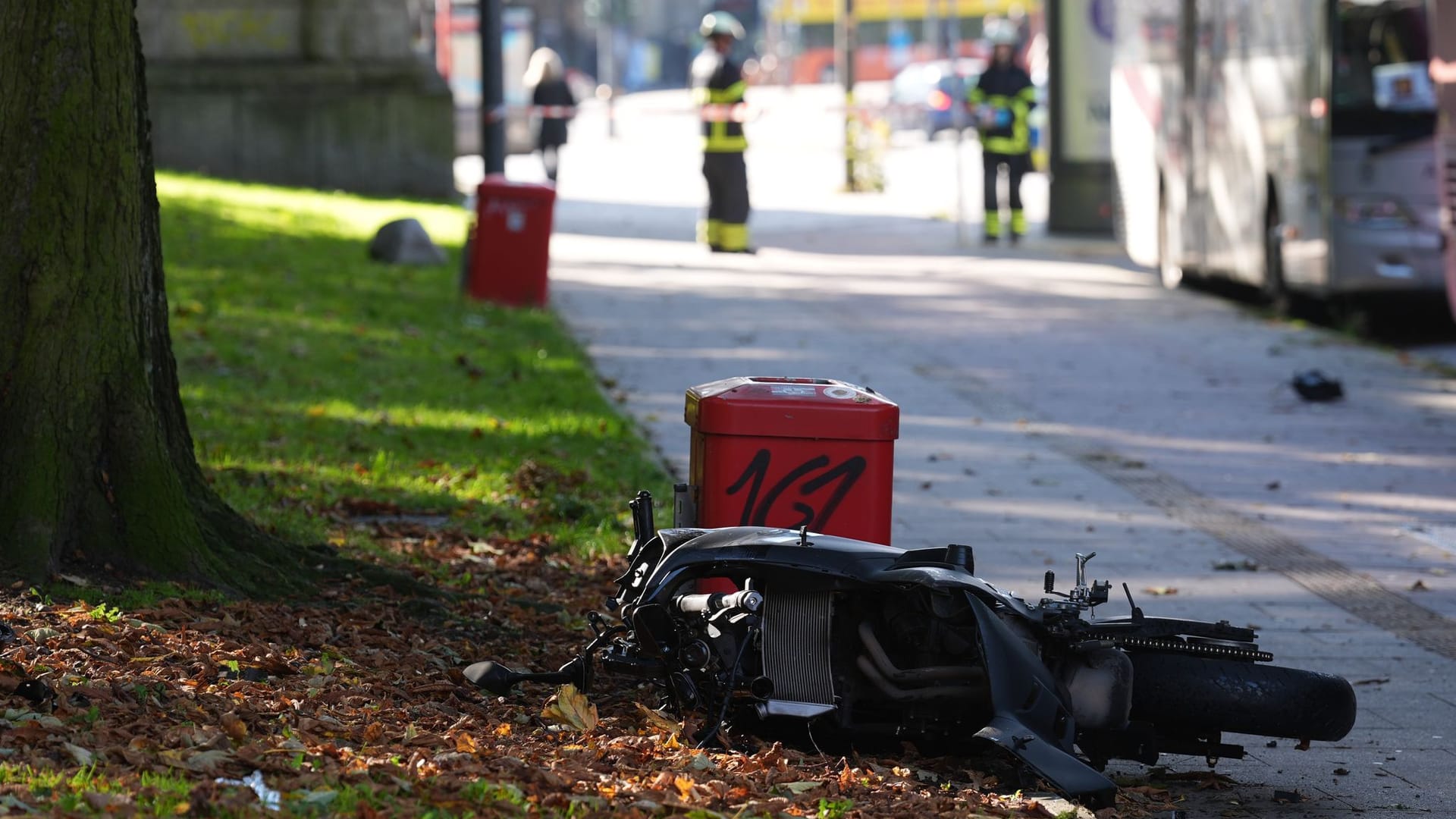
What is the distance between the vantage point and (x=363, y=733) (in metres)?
4.68

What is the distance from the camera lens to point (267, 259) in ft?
53.5

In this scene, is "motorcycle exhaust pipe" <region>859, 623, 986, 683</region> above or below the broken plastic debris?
above

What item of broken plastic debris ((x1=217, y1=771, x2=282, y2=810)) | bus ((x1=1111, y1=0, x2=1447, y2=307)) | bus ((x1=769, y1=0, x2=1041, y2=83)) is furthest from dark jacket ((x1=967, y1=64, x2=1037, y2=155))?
bus ((x1=769, y1=0, x2=1041, y2=83))

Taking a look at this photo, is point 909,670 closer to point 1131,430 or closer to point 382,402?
point 382,402

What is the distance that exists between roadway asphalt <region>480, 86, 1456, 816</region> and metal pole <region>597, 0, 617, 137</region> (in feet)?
86.8

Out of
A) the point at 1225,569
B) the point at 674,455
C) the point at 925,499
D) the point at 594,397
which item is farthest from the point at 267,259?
the point at 1225,569

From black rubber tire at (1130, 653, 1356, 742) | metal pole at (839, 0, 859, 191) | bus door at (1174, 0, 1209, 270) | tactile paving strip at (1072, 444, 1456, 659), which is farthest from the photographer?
metal pole at (839, 0, 859, 191)

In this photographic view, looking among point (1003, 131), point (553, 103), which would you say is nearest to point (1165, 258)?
point (1003, 131)

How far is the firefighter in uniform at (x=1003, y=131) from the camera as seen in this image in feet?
69.3

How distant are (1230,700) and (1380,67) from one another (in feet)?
33.4

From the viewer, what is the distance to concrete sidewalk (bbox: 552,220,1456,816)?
649 centimetres

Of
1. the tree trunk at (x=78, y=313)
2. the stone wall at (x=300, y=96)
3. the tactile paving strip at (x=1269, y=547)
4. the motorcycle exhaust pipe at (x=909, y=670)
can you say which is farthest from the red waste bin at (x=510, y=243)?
the stone wall at (x=300, y=96)

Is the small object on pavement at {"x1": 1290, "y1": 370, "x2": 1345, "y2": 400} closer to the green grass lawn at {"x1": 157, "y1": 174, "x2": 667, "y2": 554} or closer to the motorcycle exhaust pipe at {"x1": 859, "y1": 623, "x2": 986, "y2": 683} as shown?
the green grass lawn at {"x1": 157, "y1": 174, "x2": 667, "y2": 554}

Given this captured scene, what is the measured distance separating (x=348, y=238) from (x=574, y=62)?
2666 inches
